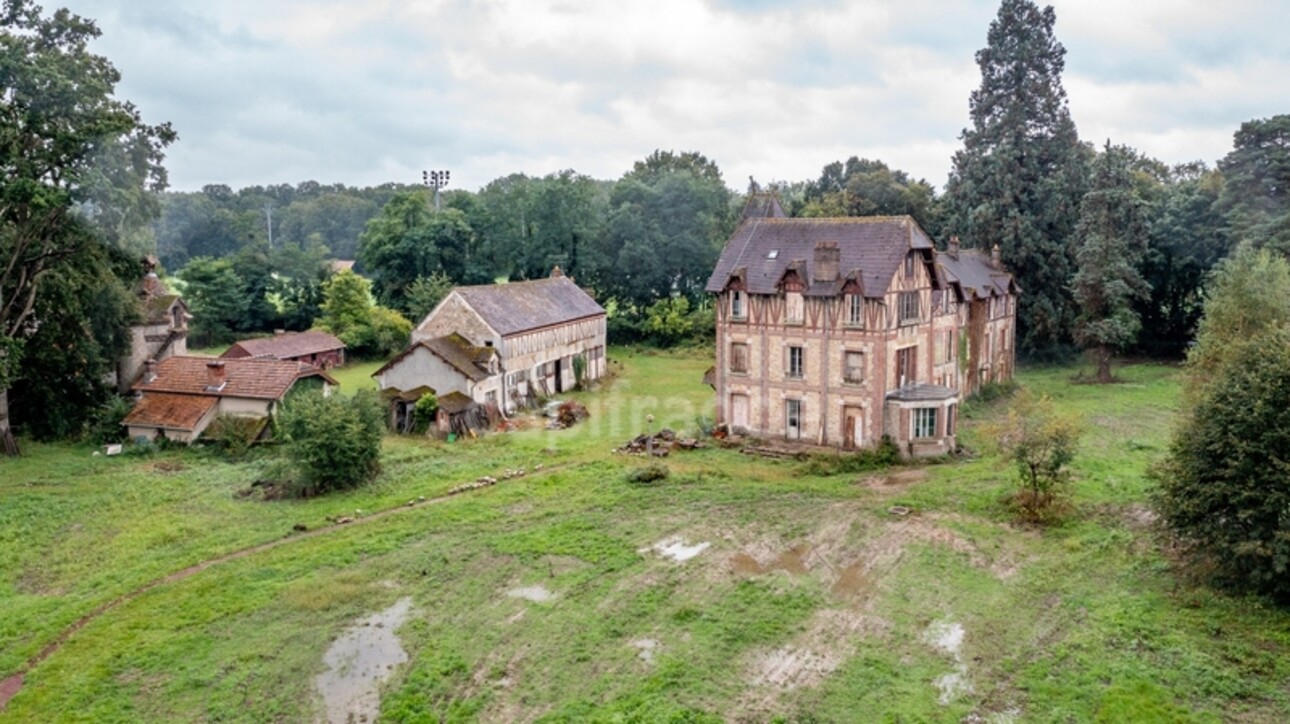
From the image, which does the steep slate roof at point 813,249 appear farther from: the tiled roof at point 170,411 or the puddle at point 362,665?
the tiled roof at point 170,411

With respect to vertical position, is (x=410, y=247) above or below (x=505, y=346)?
above

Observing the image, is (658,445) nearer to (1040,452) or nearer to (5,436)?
(1040,452)

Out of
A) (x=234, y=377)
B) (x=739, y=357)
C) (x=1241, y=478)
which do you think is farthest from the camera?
(x=234, y=377)

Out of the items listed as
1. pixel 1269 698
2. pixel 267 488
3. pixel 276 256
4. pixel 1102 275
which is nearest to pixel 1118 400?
pixel 1102 275

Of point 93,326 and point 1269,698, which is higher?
point 93,326

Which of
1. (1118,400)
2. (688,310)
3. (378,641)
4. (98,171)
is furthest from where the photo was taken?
(688,310)

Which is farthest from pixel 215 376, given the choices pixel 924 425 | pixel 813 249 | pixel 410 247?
pixel 410 247

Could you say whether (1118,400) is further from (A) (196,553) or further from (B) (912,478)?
(A) (196,553)

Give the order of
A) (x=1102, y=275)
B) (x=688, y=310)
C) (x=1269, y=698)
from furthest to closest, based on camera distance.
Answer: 1. (x=688, y=310)
2. (x=1102, y=275)
3. (x=1269, y=698)

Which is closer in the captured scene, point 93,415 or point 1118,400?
point 93,415
